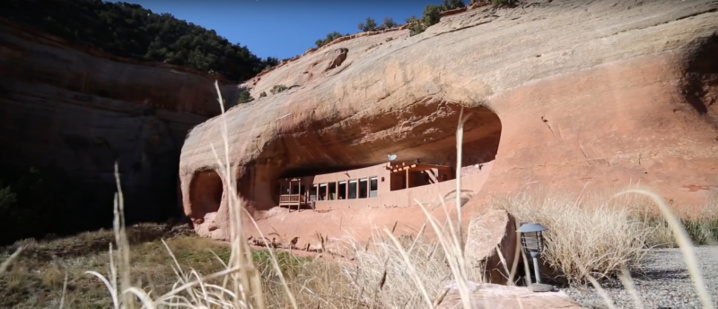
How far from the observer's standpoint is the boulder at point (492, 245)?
326cm

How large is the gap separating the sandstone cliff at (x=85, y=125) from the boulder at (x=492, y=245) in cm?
1927

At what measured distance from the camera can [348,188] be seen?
47.1 ft

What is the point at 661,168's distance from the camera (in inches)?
262

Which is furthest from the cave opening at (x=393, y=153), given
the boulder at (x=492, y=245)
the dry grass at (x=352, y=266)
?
the boulder at (x=492, y=245)

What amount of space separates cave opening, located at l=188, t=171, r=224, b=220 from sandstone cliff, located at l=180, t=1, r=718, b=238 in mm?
5092

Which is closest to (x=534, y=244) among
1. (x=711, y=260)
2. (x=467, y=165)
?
(x=711, y=260)

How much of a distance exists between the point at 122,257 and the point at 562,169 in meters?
7.73

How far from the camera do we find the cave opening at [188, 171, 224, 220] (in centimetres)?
1778

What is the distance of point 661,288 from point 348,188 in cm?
1155

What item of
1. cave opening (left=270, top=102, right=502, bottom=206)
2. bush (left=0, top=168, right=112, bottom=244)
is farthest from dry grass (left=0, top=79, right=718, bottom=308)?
cave opening (left=270, top=102, right=502, bottom=206)

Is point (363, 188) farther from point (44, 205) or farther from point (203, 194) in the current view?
point (44, 205)

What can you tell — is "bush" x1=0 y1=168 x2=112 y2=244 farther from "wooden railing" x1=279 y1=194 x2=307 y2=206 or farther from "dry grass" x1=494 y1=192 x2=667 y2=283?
"dry grass" x1=494 y1=192 x2=667 y2=283

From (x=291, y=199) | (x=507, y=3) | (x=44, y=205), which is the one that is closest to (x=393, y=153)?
(x=291, y=199)

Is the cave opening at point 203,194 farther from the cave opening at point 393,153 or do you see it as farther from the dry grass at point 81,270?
the cave opening at point 393,153
